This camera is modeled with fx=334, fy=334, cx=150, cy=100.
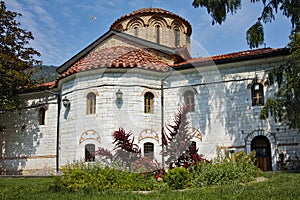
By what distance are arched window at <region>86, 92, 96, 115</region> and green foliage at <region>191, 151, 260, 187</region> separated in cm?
705

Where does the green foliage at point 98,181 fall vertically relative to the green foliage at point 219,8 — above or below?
below

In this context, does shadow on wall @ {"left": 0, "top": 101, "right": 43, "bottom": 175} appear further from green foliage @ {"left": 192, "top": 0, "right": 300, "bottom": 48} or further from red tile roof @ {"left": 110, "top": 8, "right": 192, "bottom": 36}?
green foliage @ {"left": 192, "top": 0, "right": 300, "bottom": 48}

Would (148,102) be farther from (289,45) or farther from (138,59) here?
(289,45)

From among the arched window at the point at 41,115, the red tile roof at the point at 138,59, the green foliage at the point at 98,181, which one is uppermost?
the red tile roof at the point at 138,59

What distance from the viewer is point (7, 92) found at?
18953 mm

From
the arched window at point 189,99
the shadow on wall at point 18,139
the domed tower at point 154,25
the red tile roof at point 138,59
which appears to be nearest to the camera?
the red tile roof at point 138,59

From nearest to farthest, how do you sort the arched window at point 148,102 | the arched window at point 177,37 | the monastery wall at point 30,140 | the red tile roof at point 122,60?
the red tile roof at point 122,60, the arched window at point 148,102, the monastery wall at point 30,140, the arched window at point 177,37

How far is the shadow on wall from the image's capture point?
2009 centimetres

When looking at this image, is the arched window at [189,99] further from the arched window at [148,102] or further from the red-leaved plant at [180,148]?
the red-leaved plant at [180,148]

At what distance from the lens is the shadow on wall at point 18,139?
20094 mm

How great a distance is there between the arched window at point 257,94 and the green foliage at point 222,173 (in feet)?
16.4

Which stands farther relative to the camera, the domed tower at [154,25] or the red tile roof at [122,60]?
the domed tower at [154,25]

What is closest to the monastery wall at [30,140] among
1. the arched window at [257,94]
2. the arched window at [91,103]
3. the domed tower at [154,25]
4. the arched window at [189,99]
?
the arched window at [91,103]

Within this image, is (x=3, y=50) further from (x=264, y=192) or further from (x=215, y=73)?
(x=264, y=192)
